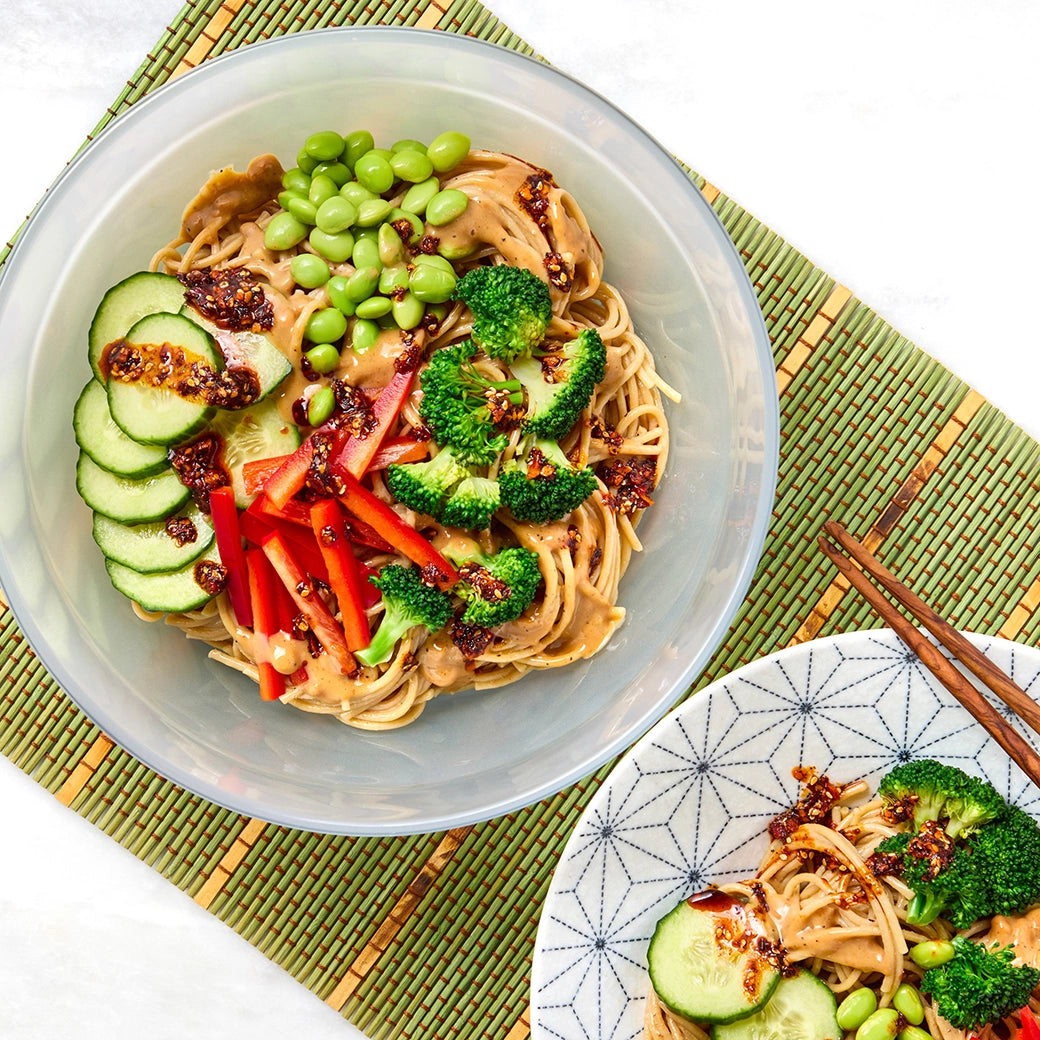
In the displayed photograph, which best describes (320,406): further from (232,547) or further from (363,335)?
(232,547)

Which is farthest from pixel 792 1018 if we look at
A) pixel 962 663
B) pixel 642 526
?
pixel 642 526

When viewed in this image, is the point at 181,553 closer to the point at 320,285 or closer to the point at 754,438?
the point at 320,285

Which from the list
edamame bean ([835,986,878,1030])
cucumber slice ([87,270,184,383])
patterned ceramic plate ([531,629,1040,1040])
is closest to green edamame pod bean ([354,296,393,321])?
cucumber slice ([87,270,184,383])

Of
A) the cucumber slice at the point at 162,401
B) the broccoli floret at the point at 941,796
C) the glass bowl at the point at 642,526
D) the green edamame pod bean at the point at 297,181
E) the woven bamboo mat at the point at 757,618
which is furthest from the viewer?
the woven bamboo mat at the point at 757,618

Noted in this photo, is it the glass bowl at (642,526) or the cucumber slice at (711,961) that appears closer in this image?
the glass bowl at (642,526)

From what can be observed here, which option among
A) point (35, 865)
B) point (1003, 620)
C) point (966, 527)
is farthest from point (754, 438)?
point (35, 865)

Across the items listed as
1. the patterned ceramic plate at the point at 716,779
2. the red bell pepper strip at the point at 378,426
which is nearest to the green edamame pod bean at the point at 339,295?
the red bell pepper strip at the point at 378,426

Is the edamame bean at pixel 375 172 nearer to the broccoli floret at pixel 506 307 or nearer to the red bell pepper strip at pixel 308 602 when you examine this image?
the broccoli floret at pixel 506 307
